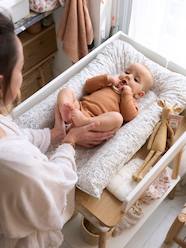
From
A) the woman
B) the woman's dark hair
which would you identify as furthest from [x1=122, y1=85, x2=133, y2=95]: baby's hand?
the woman's dark hair

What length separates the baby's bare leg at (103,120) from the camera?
1480 millimetres

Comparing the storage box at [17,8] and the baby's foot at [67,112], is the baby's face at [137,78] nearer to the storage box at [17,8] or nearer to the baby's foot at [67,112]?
the baby's foot at [67,112]

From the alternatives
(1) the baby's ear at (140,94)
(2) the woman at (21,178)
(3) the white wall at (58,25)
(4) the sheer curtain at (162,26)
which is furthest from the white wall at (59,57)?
(2) the woman at (21,178)

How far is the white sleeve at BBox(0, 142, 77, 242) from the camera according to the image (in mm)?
867

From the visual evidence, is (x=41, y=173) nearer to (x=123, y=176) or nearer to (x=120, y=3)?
(x=123, y=176)

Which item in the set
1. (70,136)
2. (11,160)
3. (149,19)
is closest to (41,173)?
(11,160)

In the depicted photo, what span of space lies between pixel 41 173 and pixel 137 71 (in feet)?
2.98

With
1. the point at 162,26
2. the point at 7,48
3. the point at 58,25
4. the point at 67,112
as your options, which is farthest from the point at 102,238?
the point at 58,25

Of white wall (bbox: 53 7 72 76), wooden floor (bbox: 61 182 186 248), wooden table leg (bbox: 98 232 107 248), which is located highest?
white wall (bbox: 53 7 72 76)

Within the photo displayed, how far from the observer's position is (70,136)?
141 centimetres

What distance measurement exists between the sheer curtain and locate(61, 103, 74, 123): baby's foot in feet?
2.10

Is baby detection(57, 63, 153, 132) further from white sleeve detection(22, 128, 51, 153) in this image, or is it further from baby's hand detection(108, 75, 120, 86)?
white sleeve detection(22, 128, 51, 153)

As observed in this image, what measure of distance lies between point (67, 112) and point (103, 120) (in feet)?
0.48

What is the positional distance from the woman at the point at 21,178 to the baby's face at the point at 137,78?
63cm
